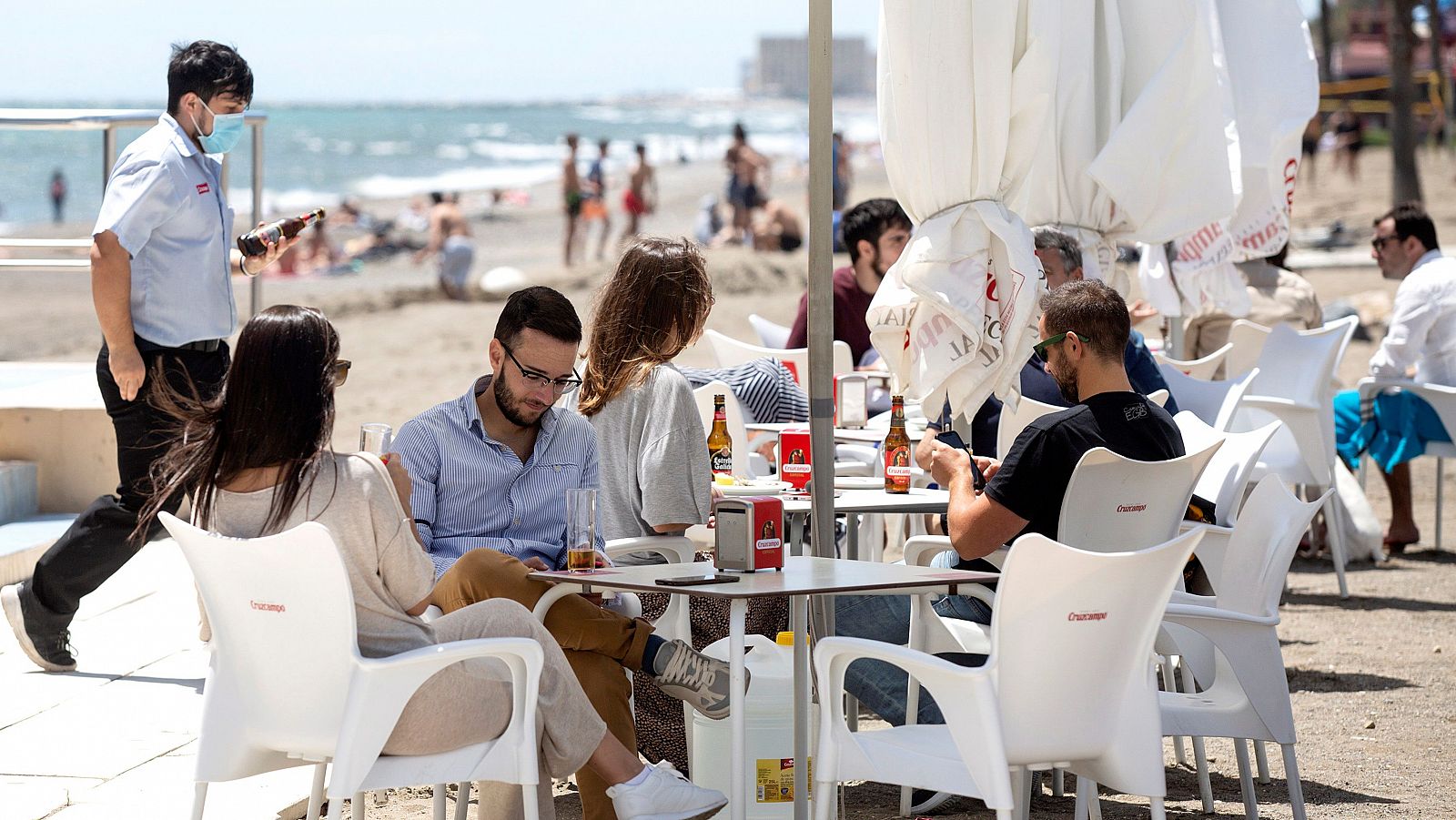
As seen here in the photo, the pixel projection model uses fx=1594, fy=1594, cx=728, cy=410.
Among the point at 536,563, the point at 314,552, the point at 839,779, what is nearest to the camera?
the point at 314,552

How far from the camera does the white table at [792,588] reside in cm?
293

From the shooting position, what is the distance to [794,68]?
10850 cm

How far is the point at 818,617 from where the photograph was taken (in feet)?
11.3

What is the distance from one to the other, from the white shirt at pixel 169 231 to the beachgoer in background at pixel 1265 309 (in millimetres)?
4694

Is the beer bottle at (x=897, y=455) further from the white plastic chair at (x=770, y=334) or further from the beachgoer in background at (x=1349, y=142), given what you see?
the beachgoer in background at (x=1349, y=142)

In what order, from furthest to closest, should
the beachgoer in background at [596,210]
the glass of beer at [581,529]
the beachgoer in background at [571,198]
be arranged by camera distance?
the beachgoer in background at [596,210] < the beachgoer in background at [571,198] < the glass of beer at [581,529]

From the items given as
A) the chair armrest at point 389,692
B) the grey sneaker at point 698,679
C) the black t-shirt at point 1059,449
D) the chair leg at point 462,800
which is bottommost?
the chair leg at point 462,800

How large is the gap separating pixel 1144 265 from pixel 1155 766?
4.36m

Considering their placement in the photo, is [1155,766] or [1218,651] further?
[1218,651]

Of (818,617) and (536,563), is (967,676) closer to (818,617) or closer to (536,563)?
(818,617)

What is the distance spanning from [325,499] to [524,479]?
87 centimetres

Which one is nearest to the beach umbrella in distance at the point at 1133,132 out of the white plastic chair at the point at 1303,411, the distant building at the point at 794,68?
the white plastic chair at the point at 1303,411

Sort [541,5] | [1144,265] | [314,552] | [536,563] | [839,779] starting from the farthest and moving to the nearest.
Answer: [541,5] → [1144,265] → [536,563] → [839,779] → [314,552]

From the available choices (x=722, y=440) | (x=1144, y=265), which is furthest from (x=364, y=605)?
(x=1144, y=265)
